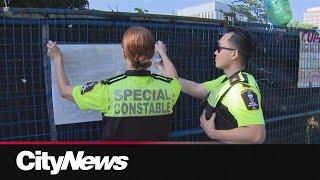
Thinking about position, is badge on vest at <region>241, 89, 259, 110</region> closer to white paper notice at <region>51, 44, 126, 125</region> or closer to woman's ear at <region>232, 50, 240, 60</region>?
woman's ear at <region>232, 50, 240, 60</region>

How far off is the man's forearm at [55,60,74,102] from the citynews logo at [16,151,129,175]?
2.16ft

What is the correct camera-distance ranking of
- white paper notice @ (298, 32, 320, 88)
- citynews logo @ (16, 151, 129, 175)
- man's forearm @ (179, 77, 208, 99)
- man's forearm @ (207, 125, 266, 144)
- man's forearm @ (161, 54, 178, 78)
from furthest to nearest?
white paper notice @ (298, 32, 320, 88), man's forearm @ (179, 77, 208, 99), man's forearm @ (161, 54, 178, 78), man's forearm @ (207, 125, 266, 144), citynews logo @ (16, 151, 129, 175)

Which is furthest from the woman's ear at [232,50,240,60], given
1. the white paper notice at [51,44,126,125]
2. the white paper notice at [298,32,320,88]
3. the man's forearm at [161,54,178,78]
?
the white paper notice at [298,32,320,88]

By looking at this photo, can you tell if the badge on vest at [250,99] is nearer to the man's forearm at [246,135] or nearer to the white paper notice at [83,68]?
the man's forearm at [246,135]

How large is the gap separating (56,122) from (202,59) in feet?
6.26

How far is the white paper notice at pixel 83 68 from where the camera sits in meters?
3.98

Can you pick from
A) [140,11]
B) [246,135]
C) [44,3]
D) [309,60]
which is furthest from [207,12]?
[44,3]

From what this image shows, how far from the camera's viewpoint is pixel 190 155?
2.87 metres

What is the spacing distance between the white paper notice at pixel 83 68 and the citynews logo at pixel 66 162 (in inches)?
48.3

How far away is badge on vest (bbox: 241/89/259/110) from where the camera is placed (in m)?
3.26

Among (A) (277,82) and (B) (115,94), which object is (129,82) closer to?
(B) (115,94)

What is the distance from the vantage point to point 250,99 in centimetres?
329

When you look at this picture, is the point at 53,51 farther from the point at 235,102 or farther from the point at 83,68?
the point at 235,102

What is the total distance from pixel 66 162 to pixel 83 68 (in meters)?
1.40
